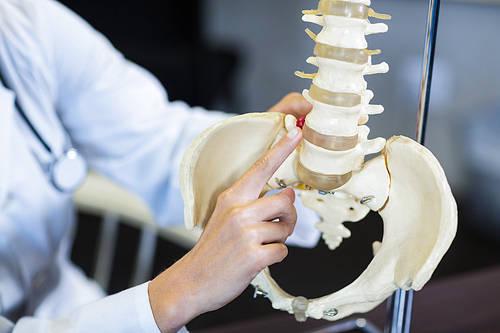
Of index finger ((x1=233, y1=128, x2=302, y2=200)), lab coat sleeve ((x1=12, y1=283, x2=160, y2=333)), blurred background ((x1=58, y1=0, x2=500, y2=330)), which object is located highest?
index finger ((x1=233, y1=128, x2=302, y2=200))

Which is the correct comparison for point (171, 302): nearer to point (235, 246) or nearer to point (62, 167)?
point (235, 246)

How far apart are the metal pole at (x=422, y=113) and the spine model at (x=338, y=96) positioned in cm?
6

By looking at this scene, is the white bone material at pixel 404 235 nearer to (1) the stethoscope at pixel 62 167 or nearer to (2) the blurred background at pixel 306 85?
(1) the stethoscope at pixel 62 167

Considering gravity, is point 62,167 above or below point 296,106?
below

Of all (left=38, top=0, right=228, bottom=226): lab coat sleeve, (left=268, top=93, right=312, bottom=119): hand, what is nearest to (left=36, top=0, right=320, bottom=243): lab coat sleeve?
(left=38, top=0, right=228, bottom=226): lab coat sleeve

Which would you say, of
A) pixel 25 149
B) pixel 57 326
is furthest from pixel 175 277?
pixel 25 149

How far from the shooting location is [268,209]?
43 cm

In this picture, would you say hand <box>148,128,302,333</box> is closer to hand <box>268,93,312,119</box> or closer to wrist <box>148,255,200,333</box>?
wrist <box>148,255,200,333</box>

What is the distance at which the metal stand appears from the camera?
0.44 m

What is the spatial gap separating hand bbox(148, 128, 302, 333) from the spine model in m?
0.02

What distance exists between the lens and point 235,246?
42 cm

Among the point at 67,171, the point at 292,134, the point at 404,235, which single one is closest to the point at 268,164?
the point at 292,134

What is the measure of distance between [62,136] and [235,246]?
49 cm

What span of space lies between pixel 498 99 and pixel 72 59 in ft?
6.29
